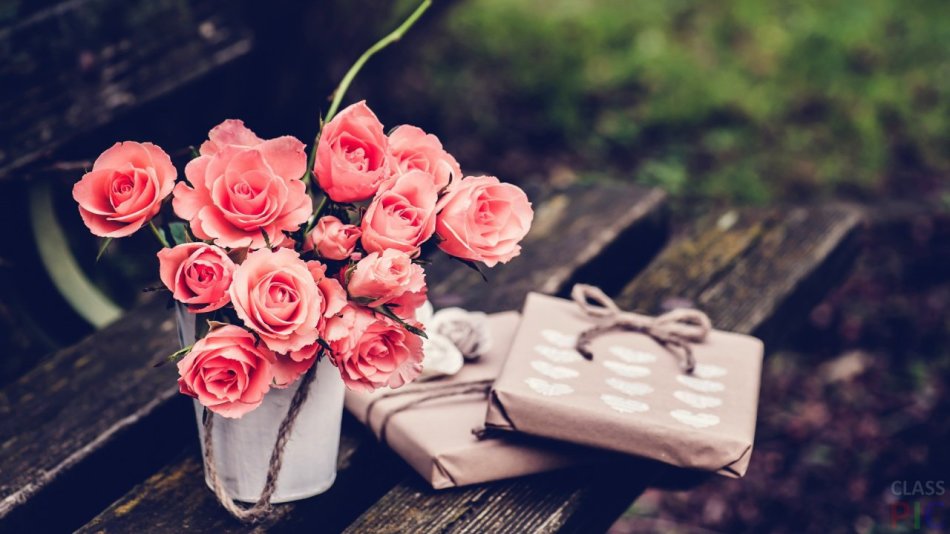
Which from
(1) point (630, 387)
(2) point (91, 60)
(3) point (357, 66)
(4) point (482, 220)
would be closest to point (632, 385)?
(1) point (630, 387)

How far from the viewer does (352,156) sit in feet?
3.86

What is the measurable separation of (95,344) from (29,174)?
1.17 feet

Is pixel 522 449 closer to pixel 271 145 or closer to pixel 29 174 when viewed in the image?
pixel 271 145

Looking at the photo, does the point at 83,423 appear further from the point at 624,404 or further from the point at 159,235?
the point at 624,404

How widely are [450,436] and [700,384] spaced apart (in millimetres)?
406

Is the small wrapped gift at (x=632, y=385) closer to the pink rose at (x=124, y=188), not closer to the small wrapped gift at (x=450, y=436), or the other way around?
the small wrapped gift at (x=450, y=436)

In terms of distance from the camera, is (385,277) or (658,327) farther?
(658,327)

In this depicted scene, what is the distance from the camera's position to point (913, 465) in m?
2.51

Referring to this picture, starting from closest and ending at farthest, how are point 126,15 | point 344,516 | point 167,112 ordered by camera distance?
point 344,516 < point 126,15 < point 167,112

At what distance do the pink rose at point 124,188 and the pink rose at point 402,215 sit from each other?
10.0 inches

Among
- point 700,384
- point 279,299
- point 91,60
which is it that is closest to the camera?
point 279,299

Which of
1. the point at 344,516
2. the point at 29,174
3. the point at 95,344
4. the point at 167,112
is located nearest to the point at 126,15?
the point at 167,112

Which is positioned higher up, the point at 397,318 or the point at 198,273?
the point at 198,273

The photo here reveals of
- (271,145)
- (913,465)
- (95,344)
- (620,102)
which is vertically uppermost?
(271,145)
